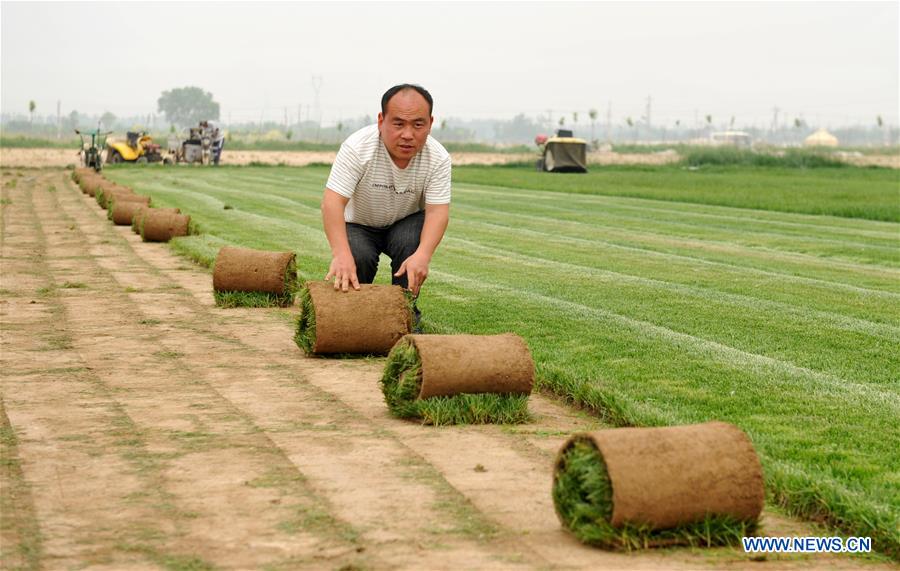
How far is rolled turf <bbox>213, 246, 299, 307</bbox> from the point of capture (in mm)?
11773

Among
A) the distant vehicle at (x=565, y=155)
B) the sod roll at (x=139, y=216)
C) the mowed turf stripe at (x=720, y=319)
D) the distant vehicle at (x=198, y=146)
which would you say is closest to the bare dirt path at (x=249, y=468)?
the mowed turf stripe at (x=720, y=319)

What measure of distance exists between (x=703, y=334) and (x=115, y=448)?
511 cm

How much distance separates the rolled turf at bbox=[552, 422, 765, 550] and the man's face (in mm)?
4111

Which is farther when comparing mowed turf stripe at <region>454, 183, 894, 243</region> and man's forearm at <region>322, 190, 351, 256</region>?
mowed turf stripe at <region>454, 183, 894, 243</region>

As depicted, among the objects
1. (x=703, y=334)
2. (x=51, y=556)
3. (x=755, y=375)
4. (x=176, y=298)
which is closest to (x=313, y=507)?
(x=51, y=556)

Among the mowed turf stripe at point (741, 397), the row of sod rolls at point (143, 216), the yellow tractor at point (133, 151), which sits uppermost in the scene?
the mowed turf stripe at point (741, 397)

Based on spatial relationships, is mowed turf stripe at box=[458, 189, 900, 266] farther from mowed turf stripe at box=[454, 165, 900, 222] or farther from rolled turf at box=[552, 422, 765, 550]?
rolled turf at box=[552, 422, 765, 550]

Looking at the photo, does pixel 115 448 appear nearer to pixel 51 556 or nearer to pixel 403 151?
pixel 51 556

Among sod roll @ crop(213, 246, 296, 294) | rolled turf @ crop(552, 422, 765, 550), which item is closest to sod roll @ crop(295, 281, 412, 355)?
sod roll @ crop(213, 246, 296, 294)

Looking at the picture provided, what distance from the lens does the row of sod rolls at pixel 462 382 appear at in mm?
7000

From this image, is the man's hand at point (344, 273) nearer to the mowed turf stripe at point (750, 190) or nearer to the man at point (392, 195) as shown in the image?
the man at point (392, 195)

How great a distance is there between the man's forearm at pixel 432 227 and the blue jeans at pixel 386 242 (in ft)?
1.92

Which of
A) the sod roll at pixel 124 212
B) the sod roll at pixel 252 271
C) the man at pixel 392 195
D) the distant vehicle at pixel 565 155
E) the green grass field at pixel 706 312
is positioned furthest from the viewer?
the distant vehicle at pixel 565 155

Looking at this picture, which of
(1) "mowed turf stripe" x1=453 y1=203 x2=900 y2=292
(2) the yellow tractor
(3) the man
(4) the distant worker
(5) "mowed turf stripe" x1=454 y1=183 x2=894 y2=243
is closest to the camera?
(3) the man
